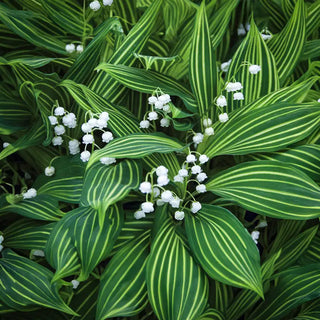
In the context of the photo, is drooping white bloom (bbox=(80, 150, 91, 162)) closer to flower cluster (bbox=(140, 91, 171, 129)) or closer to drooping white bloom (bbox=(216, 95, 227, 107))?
flower cluster (bbox=(140, 91, 171, 129))

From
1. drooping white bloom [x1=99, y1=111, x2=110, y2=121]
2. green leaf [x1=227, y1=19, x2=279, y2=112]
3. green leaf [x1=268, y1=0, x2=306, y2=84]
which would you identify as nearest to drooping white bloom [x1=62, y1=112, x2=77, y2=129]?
drooping white bloom [x1=99, y1=111, x2=110, y2=121]

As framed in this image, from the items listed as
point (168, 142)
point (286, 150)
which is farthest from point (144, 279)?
point (286, 150)

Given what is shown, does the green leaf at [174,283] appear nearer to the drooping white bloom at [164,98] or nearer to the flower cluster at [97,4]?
the drooping white bloom at [164,98]

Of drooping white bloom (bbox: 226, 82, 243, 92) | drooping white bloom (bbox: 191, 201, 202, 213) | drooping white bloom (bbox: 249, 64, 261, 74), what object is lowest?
drooping white bloom (bbox: 191, 201, 202, 213)

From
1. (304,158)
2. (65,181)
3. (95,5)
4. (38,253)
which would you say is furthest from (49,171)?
(304,158)

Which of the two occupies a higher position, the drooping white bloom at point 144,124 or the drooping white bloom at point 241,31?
the drooping white bloom at point 241,31

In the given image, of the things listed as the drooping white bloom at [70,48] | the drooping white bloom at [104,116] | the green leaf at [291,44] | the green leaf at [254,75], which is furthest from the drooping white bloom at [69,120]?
A: the green leaf at [291,44]
